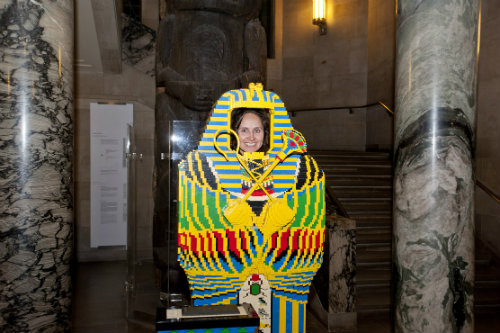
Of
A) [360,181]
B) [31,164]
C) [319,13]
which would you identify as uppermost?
[319,13]

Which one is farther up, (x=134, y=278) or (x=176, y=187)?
(x=176, y=187)

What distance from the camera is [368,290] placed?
5.14 m

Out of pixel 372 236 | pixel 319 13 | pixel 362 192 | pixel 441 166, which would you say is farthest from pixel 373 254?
pixel 319 13

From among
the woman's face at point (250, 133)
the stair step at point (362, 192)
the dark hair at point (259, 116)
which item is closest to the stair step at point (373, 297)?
the stair step at point (362, 192)

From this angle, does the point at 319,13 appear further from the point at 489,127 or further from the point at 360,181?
the point at 489,127

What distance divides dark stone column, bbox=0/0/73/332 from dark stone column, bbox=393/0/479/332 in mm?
2538

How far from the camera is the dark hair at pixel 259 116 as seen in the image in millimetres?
2635

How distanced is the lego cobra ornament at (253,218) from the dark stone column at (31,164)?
4.09 ft

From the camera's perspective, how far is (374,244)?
5.76 metres

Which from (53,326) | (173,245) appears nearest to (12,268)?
(53,326)

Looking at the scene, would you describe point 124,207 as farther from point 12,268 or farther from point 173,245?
point 12,268

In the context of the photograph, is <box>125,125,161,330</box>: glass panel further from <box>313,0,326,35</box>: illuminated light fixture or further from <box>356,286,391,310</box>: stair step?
<box>313,0,326,35</box>: illuminated light fixture

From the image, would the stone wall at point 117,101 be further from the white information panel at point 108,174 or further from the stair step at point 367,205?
the stair step at point 367,205

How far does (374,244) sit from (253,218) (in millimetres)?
3761
